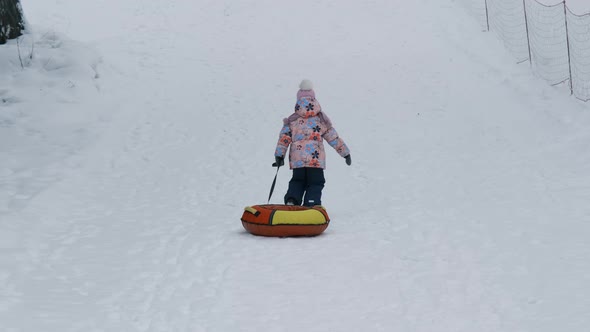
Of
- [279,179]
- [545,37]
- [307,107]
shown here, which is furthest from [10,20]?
[545,37]

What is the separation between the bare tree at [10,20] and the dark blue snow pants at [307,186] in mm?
7328

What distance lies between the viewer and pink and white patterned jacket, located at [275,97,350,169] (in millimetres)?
8031

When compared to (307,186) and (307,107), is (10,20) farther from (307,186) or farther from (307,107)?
(307,186)

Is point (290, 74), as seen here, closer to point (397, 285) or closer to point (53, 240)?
point (53, 240)

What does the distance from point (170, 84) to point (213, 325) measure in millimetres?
10889

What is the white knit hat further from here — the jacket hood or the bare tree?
the bare tree

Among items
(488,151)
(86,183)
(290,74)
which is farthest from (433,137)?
(86,183)

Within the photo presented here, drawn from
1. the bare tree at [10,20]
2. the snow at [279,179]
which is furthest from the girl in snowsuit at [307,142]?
the bare tree at [10,20]

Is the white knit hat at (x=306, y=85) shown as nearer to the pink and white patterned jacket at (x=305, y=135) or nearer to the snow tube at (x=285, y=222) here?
the pink and white patterned jacket at (x=305, y=135)

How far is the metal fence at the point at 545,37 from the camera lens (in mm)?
15828

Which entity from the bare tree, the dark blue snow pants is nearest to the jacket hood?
the dark blue snow pants

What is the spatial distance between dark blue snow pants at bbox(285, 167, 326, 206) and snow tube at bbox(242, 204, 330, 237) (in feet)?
2.63

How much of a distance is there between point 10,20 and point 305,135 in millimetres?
7652

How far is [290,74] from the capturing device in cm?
1631
